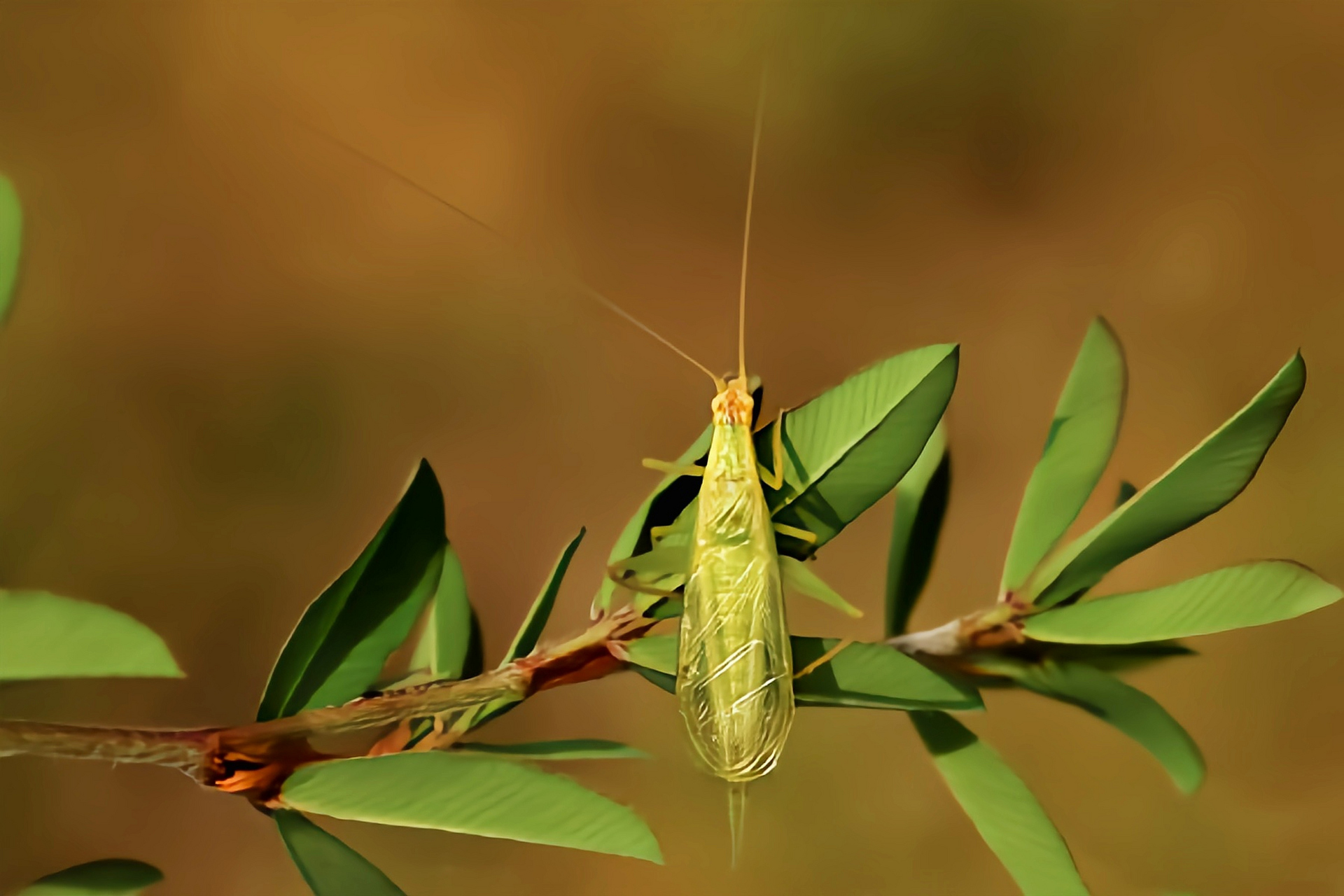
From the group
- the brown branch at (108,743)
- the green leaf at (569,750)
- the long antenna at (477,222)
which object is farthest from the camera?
the long antenna at (477,222)

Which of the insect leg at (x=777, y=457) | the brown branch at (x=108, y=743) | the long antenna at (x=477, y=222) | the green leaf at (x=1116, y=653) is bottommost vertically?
the brown branch at (x=108, y=743)

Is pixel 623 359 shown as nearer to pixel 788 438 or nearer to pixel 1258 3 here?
pixel 788 438

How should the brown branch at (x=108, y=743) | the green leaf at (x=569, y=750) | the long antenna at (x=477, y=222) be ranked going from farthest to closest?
the long antenna at (x=477, y=222) < the green leaf at (x=569, y=750) < the brown branch at (x=108, y=743)

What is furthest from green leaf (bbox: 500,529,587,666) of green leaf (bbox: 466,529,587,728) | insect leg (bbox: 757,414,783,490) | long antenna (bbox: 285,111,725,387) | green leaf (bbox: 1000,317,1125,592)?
long antenna (bbox: 285,111,725,387)

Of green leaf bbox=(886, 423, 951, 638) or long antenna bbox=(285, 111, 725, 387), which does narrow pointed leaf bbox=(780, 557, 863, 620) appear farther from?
long antenna bbox=(285, 111, 725, 387)

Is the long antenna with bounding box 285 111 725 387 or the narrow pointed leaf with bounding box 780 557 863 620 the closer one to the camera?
the narrow pointed leaf with bounding box 780 557 863 620

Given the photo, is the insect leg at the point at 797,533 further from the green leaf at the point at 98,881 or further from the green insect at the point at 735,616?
the green leaf at the point at 98,881

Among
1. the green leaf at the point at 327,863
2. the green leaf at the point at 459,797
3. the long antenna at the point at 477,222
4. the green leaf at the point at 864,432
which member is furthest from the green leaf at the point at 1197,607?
the long antenna at the point at 477,222
